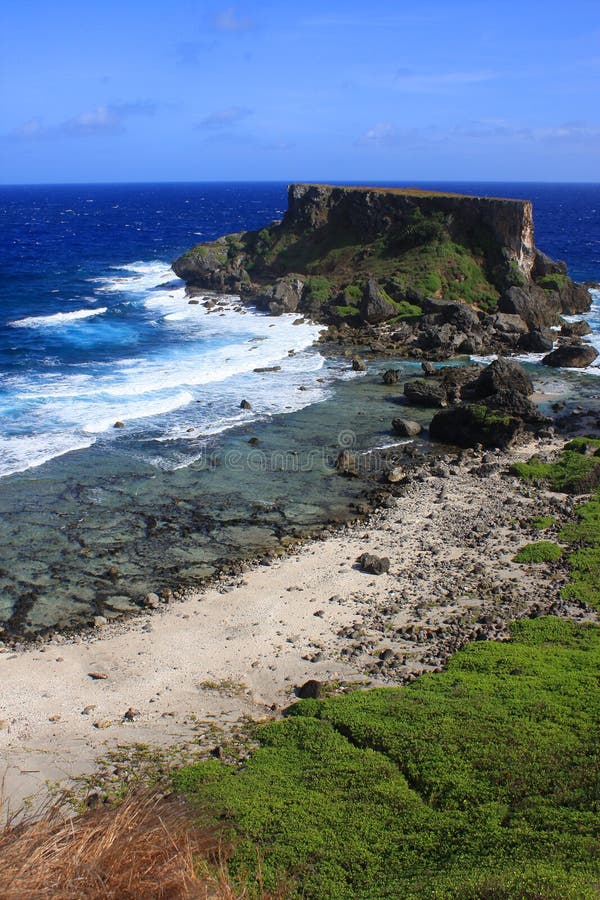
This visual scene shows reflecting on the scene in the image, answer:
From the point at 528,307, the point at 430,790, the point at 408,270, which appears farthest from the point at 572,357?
the point at 430,790

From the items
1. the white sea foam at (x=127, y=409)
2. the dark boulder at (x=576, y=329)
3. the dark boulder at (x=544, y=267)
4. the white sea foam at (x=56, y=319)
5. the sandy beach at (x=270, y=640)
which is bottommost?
the sandy beach at (x=270, y=640)

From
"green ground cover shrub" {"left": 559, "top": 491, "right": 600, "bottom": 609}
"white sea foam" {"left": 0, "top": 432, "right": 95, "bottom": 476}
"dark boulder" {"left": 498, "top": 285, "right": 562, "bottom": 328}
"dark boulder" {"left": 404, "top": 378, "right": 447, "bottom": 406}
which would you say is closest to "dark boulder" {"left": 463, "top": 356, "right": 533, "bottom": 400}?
"dark boulder" {"left": 404, "top": 378, "right": 447, "bottom": 406}

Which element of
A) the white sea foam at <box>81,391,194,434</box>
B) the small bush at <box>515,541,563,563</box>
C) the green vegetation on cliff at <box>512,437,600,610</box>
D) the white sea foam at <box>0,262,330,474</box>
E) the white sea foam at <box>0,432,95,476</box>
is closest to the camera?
the green vegetation on cliff at <box>512,437,600,610</box>

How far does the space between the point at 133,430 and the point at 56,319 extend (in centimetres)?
2962

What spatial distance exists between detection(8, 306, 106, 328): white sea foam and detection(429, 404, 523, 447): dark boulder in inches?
1426

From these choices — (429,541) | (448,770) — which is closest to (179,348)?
(429,541)

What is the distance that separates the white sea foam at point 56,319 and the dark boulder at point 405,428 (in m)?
34.2

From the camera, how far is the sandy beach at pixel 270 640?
17516mm

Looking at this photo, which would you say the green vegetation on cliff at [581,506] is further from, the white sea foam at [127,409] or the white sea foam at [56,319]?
the white sea foam at [56,319]

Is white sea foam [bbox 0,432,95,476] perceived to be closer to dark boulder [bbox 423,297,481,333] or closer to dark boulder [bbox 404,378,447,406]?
dark boulder [bbox 404,378,447,406]

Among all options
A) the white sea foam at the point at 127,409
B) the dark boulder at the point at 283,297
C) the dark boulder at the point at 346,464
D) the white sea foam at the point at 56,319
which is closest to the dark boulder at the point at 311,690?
the dark boulder at the point at 346,464

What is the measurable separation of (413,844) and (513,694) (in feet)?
16.9

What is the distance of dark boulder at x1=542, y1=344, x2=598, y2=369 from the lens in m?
48.8

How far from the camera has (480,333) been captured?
5450 centimetres
